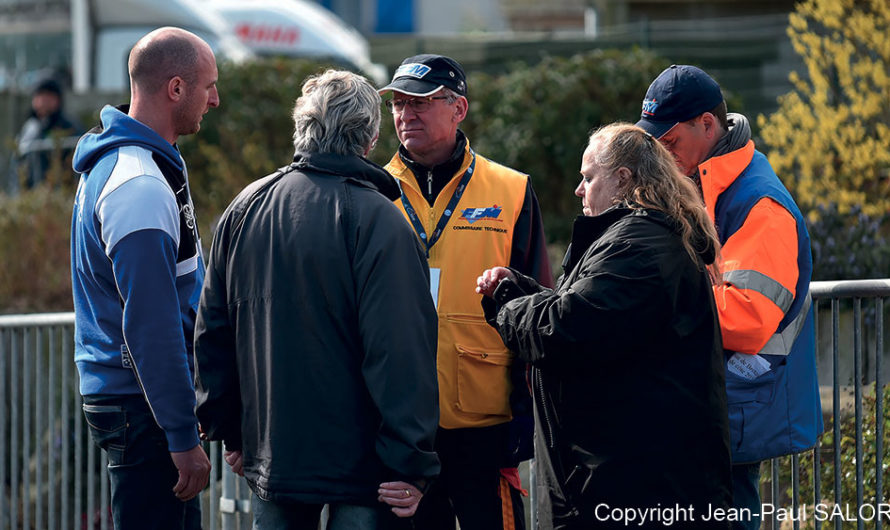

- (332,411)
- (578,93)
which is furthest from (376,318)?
(578,93)

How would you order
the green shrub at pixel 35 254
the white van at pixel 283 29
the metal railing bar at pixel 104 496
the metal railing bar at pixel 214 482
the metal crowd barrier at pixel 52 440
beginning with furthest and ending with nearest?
the white van at pixel 283 29 < the green shrub at pixel 35 254 < the metal crowd barrier at pixel 52 440 < the metal railing bar at pixel 104 496 < the metal railing bar at pixel 214 482

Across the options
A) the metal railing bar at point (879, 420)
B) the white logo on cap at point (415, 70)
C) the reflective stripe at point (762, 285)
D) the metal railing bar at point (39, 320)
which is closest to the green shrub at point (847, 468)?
the metal railing bar at point (879, 420)

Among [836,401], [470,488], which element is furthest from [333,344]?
[836,401]

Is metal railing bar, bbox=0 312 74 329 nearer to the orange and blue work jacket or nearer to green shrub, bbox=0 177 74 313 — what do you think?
green shrub, bbox=0 177 74 313

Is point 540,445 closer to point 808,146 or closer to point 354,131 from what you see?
point 354,131

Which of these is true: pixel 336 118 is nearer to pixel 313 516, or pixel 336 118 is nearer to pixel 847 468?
pixel 313 516

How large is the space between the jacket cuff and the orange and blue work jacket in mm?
1709

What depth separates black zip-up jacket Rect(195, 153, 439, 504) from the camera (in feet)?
10.9

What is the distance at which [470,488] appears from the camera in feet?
13.4

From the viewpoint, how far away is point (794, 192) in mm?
7984

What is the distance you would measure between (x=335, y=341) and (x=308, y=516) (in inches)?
21.8

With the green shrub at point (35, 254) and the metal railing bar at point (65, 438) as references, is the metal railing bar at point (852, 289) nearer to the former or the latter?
the metal railing bar at point (65, 438)

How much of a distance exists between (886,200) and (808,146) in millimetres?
639

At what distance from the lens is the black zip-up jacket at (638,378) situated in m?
3.26
